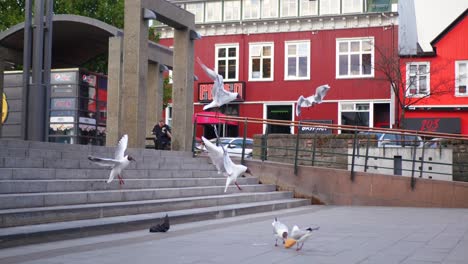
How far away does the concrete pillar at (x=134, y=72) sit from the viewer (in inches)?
701

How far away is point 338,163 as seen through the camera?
21719mm

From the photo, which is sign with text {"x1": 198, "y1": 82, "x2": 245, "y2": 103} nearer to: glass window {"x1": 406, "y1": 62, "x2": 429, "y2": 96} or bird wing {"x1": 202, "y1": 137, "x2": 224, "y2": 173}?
glass window {"x1": 406, "y1": 62, "x2": 429, "y2": 96}

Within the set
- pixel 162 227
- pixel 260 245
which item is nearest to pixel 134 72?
pixel 162 227

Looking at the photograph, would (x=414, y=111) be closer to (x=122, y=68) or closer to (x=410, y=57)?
(x=410, y=57)

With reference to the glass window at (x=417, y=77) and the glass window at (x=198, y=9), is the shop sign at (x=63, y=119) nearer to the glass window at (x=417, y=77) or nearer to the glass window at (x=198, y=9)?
the glass window at (x=417, y=77)

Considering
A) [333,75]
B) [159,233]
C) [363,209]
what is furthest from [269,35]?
[159,233]

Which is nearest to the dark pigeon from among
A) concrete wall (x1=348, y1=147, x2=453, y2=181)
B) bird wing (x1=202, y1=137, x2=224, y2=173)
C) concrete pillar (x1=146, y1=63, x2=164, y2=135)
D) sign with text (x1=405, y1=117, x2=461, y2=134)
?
bird wing (x1=202, y1=137, x2=224, y2=173)

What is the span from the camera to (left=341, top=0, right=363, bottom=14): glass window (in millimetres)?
39531

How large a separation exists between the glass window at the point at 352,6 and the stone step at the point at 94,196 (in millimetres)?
26123

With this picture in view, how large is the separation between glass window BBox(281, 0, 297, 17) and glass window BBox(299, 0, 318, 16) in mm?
407

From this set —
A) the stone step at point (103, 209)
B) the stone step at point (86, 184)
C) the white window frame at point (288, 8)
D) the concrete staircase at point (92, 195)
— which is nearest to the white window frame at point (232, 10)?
the white window frame at point (288, 8)

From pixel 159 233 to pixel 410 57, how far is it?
96.7ft

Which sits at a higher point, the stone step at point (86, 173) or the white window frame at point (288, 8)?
the white window frame at point (288, 8)

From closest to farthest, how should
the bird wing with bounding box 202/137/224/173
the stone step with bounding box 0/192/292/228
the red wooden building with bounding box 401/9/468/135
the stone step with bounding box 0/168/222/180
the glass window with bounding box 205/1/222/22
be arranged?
1. the stone step with bounding box 0/192/292/228
2. the stone step with bounding box 0/168/222/180
3. the bird wing with bounding box 202/137/224/173
4. the red wooden building with bounding box 401/9/468/135
5. the glass window with bounding box 205/1/222/22
